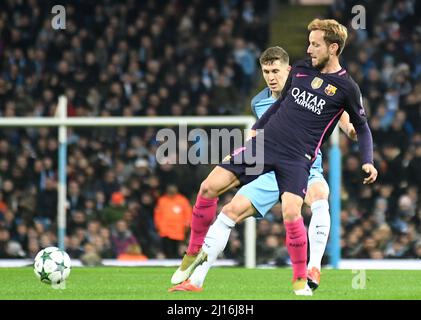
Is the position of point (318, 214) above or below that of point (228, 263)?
above

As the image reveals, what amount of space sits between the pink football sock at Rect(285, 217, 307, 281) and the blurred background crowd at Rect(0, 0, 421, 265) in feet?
15.6

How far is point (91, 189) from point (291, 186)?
5.70m

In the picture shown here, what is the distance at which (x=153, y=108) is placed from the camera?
15492mm

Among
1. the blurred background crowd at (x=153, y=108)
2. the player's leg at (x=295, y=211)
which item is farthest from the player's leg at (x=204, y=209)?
the blurred background crowd at (x=153, y=108)

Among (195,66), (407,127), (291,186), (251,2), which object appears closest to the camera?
(291,186)

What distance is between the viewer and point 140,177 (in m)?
12.8

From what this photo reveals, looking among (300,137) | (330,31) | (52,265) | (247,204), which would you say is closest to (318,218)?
(247,204)

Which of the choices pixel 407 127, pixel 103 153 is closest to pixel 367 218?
pixel 407 127

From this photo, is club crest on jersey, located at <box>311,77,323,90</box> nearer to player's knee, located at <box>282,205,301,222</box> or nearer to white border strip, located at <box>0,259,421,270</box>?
player's knee, located at <box>282,205,301,222</box>

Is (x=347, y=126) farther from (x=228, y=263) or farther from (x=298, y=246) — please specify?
(x=228, y=263)

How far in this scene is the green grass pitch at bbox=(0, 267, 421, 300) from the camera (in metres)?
7.65

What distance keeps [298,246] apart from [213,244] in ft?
1.86

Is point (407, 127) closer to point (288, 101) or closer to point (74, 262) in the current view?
point (74, 262)

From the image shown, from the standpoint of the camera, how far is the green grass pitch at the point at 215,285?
7.65 metres
